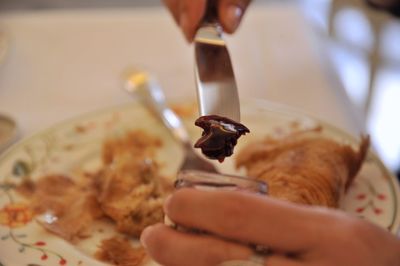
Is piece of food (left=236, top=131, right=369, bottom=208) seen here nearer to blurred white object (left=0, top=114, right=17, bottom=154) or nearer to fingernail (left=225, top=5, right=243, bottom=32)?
fingernail (left=225, top=5, right=243, bottom=32)

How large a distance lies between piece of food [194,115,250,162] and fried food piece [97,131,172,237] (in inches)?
6.1

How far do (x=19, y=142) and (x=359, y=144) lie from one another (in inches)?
15.8

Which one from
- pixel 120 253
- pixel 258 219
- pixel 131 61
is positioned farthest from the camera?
pixel 131 61

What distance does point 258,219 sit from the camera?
0.34 m

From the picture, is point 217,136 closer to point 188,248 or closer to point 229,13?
point 188,248

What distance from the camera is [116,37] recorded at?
100 cm

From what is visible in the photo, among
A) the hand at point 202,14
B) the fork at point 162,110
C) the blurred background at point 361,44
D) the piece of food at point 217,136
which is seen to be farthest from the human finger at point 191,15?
the blurred background at point 361,44

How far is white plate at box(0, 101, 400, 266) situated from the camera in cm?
53

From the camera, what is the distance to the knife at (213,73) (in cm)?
49

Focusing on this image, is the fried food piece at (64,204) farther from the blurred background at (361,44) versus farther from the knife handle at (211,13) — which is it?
the blurred background at (361,44)

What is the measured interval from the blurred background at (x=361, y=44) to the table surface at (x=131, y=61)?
Result: 0.07 metres

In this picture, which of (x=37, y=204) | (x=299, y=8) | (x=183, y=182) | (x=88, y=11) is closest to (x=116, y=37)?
(x=88, y=11)

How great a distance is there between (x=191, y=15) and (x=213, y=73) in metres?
0.12

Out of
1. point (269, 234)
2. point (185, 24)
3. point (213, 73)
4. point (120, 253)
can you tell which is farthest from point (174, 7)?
point (269, 234)
